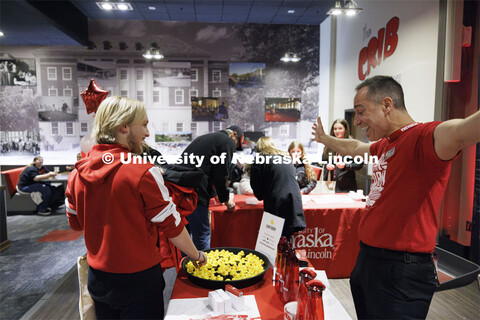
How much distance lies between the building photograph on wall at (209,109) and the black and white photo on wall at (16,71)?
377 centimetres

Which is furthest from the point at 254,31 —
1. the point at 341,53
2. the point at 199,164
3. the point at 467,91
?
the point at 199,164

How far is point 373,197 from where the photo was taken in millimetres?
1429

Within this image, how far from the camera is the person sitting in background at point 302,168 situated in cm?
357

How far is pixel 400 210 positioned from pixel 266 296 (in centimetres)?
72

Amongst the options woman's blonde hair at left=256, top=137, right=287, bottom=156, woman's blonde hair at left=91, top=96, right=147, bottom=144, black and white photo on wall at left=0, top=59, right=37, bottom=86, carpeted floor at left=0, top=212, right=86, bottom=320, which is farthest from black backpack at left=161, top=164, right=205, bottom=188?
black and white photo on wall at left=0, top=59, right=37, bottom=86

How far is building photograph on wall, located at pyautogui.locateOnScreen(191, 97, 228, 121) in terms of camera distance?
23.8 ft

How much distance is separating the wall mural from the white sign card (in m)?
5.52

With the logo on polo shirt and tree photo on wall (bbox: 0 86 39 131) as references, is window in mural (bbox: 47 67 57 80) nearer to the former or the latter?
tree photo on wall (bbox: 0 86 39 131)

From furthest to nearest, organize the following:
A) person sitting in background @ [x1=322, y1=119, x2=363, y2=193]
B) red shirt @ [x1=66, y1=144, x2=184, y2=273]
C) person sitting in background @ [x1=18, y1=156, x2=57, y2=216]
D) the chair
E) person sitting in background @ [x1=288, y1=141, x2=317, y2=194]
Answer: the chair → person sitting in background @ [x1=18, y1=156, x2=57, y2=216] → person sitting in background @ [x1=322, y1=119, x2=363, y2=193] → person sitting in background @ [x1=288, y1=141, x2=317, y2=194] → red shirt @ [x1=66, y1=144, x2=184, y2=273]

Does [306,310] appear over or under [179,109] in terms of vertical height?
under

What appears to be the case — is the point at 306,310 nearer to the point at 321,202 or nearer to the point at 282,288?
the point at 282,288

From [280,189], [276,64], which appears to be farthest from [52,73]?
[280,189]

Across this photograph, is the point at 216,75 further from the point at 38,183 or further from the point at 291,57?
the point at 38,183

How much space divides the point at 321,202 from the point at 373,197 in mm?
1888
